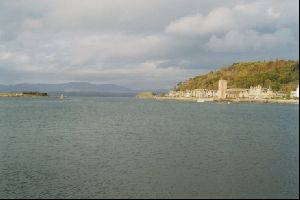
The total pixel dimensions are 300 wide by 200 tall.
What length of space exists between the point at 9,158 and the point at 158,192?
1558 centimetres

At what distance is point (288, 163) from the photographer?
30.4 metres

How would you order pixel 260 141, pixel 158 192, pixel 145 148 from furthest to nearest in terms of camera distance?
pixel 260 141, pixel 145 148, pixel 158 192

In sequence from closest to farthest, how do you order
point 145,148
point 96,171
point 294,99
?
point 96,171 < point 145,148 < point 294,99

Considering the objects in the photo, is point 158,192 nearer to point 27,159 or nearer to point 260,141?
point 27,159

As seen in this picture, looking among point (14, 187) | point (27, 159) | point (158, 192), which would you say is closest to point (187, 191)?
Result: point (158, 192)

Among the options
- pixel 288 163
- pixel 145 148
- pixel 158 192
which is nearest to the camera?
pixel 158 192

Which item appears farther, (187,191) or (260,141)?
(260,141)

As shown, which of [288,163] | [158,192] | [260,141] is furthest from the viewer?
[260,141]

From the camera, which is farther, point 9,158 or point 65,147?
point 65,147

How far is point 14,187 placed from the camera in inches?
933

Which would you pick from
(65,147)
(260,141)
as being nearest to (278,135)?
(260,141)

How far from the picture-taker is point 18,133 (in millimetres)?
51938

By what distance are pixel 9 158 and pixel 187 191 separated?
16933mm

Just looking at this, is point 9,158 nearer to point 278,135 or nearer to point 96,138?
point 96,138
